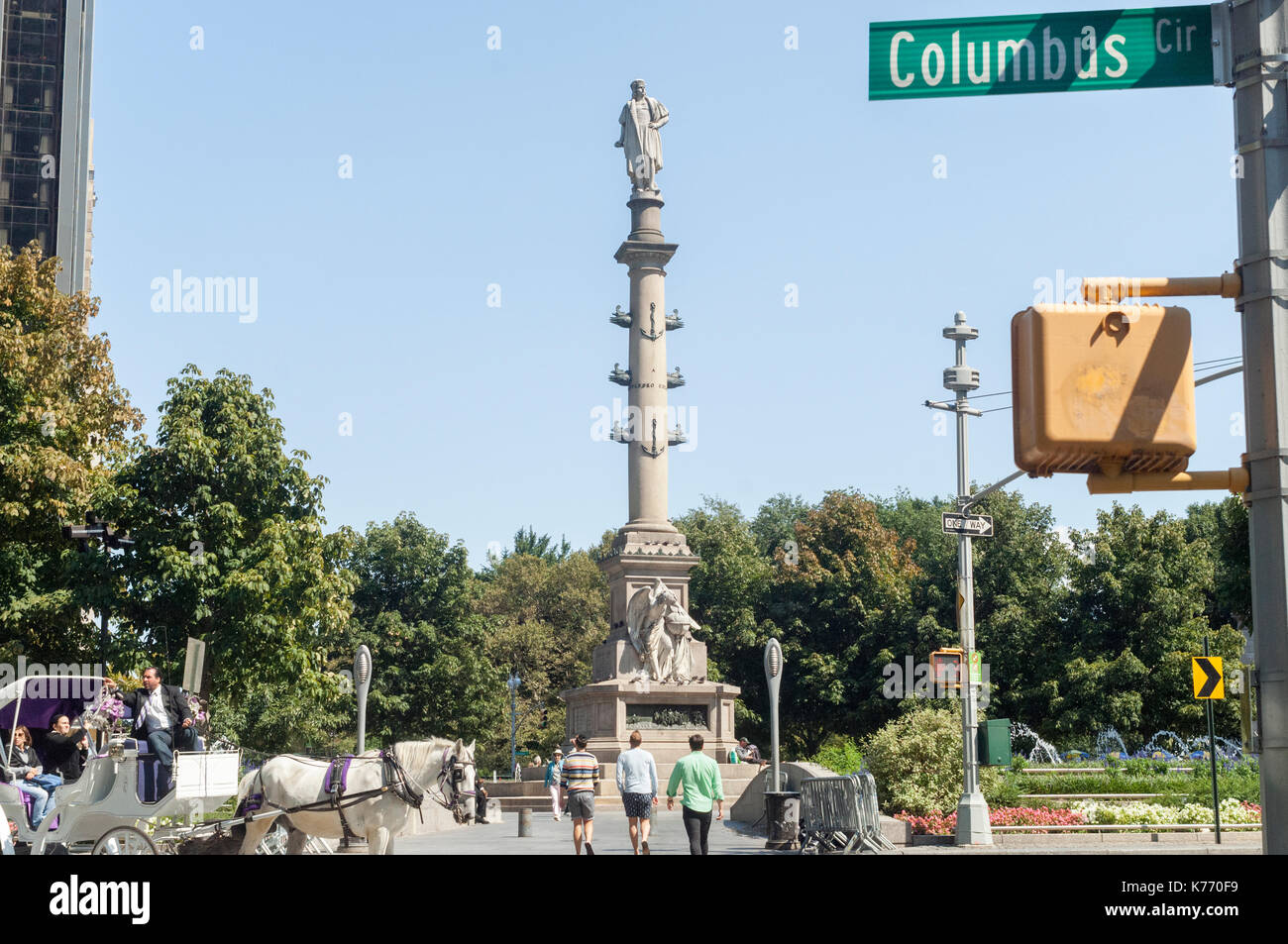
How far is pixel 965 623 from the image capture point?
27688 millimetres

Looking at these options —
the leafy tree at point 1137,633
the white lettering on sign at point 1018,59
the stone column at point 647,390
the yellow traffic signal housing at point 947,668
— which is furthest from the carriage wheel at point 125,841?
the leafy tree at point 1137,633

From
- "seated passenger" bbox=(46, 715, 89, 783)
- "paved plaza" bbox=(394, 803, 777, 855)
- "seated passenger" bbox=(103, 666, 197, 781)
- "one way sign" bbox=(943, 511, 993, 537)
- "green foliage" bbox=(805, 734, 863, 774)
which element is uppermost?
"one way sign" bbox=(943, 511, 993, 537)

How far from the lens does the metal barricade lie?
2433 cm

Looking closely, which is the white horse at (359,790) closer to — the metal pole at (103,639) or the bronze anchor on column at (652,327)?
the metal pole at (103,639)

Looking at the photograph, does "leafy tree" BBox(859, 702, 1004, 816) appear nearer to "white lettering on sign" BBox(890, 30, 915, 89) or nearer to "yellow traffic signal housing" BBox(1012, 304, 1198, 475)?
"white lettering on sign" BBox(890, 30, 915, 89)

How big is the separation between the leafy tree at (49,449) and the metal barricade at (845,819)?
20193mm

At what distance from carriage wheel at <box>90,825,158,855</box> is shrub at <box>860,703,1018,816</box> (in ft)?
63.8

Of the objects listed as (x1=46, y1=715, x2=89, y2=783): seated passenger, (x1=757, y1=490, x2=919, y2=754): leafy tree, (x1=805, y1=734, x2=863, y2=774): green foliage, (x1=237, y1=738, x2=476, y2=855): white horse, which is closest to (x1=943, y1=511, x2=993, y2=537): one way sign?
(x1=805, y1=734, x2=863, y2=774): green foliage

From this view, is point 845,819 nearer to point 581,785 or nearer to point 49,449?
point 581,785

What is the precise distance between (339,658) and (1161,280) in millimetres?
68611

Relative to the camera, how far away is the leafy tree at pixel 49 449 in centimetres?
3562

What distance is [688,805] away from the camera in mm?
19281

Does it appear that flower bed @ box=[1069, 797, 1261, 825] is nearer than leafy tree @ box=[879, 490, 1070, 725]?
Yes
